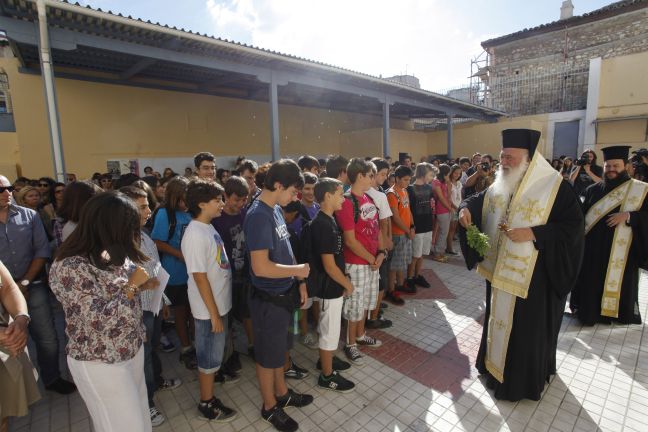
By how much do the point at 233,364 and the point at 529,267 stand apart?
109 inches

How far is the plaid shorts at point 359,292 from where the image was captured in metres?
3.33

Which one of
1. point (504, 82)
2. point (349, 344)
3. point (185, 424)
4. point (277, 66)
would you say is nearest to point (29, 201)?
point (185, 424)

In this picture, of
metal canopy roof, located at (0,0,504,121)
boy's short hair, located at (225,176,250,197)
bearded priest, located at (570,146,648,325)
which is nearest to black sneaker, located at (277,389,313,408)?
boy's short hair, located at (225,176,250,197)

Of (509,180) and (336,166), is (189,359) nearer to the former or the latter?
(336,166)

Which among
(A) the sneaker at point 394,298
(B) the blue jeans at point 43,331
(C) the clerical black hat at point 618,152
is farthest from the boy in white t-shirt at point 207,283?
(C) the clerical black hat at point 618,152

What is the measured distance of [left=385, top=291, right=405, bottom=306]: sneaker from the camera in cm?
467

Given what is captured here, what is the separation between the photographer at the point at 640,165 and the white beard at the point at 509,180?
4475 mm

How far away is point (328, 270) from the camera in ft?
9.27

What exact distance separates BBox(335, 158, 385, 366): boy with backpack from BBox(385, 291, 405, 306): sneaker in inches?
51.9

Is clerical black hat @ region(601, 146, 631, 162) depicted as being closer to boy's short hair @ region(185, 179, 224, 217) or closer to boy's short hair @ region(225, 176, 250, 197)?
boy's short hair @ region(225, 176, 250, 197)

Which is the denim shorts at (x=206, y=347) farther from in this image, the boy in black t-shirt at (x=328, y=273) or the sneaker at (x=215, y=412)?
the boy in black t-shirt at (x=328, y=273)

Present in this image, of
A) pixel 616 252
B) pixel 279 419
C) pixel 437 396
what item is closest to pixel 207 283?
pixel 279 419

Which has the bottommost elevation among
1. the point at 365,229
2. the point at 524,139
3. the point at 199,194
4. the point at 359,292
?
the point at 359,292

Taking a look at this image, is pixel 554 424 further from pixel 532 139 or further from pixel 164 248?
pixel 164 248
